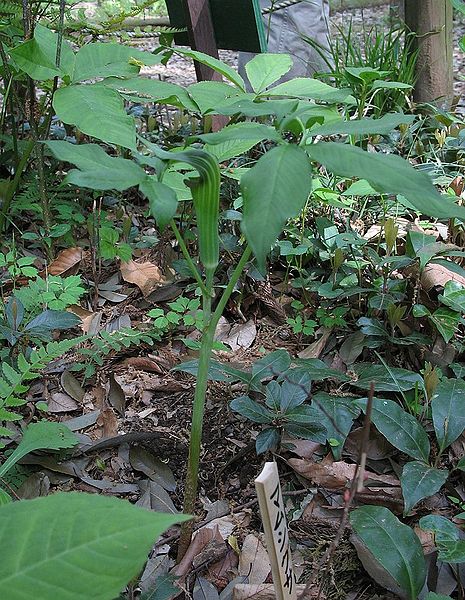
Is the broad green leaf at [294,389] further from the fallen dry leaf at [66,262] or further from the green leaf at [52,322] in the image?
the fallen dry leaf at [66,262]

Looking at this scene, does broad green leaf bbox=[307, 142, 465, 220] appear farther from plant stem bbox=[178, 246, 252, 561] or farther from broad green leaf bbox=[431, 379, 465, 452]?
broad green leaf bbox=[431, 379, 465, 452]

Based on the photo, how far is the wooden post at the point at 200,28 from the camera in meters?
2.31

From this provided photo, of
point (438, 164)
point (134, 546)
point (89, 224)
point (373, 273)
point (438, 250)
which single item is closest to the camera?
point (134, 546)

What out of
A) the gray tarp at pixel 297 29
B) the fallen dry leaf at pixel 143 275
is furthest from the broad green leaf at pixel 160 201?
the gray tarp at pixel 297 29

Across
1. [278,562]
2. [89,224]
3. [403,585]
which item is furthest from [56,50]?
[403,585]

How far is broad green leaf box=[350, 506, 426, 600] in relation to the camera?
3.71ft

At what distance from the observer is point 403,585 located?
1131 millimetres

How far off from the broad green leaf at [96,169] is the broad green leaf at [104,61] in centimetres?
70

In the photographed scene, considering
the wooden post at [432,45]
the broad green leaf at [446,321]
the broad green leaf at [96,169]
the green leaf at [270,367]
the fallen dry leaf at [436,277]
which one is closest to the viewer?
the broad green leaf at [96,169]

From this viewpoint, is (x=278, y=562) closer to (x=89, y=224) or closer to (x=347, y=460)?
(x=347, y=460)

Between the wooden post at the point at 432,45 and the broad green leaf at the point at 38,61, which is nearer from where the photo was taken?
the broad green leaf at the point at 38,61

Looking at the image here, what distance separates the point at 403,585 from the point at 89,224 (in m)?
1.40

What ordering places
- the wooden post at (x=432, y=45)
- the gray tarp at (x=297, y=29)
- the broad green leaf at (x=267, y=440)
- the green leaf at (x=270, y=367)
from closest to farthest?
the broad green leaf at (x=267, y=440) → the green leaf at (x=270, y=367) → the wooden post at (x=432, y=45) → the gray tarp at (x=297, y=29)

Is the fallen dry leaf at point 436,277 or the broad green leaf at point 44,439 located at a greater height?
the fallen dry leaf at point 436,277
